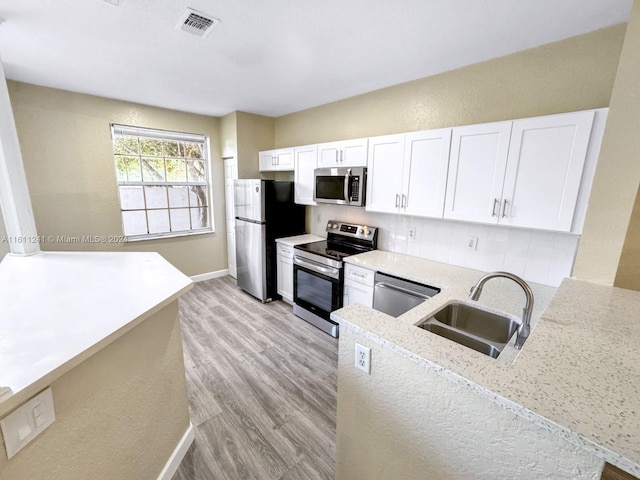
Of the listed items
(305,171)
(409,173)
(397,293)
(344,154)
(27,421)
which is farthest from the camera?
(305,171)

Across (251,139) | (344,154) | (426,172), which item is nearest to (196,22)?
(344,154)

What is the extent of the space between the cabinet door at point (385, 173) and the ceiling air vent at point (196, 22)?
156 centimetres

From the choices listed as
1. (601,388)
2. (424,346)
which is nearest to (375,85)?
(424,346)

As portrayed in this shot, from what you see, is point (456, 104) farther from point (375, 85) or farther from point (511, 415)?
point (511, 415)

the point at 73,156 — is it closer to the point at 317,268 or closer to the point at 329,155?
the point at 329,155

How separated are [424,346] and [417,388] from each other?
0.51 feet

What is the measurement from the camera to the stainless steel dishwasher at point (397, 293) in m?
2.14

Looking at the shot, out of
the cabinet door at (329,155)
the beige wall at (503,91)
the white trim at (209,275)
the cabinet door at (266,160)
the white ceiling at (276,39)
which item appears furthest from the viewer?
the white trim at (209,275)

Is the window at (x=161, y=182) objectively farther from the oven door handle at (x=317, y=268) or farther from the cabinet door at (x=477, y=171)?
the cabinet door at (x=477, y=171)

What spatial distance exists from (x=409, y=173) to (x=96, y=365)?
94.9 inches

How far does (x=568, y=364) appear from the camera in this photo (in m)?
0.86

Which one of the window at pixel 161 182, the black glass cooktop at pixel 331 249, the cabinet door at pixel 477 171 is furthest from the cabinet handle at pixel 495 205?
the window at pixel 161 182

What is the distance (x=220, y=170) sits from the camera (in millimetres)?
4422

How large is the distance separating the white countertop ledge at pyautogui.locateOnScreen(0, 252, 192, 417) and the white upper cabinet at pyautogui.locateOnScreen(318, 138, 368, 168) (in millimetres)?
1980
